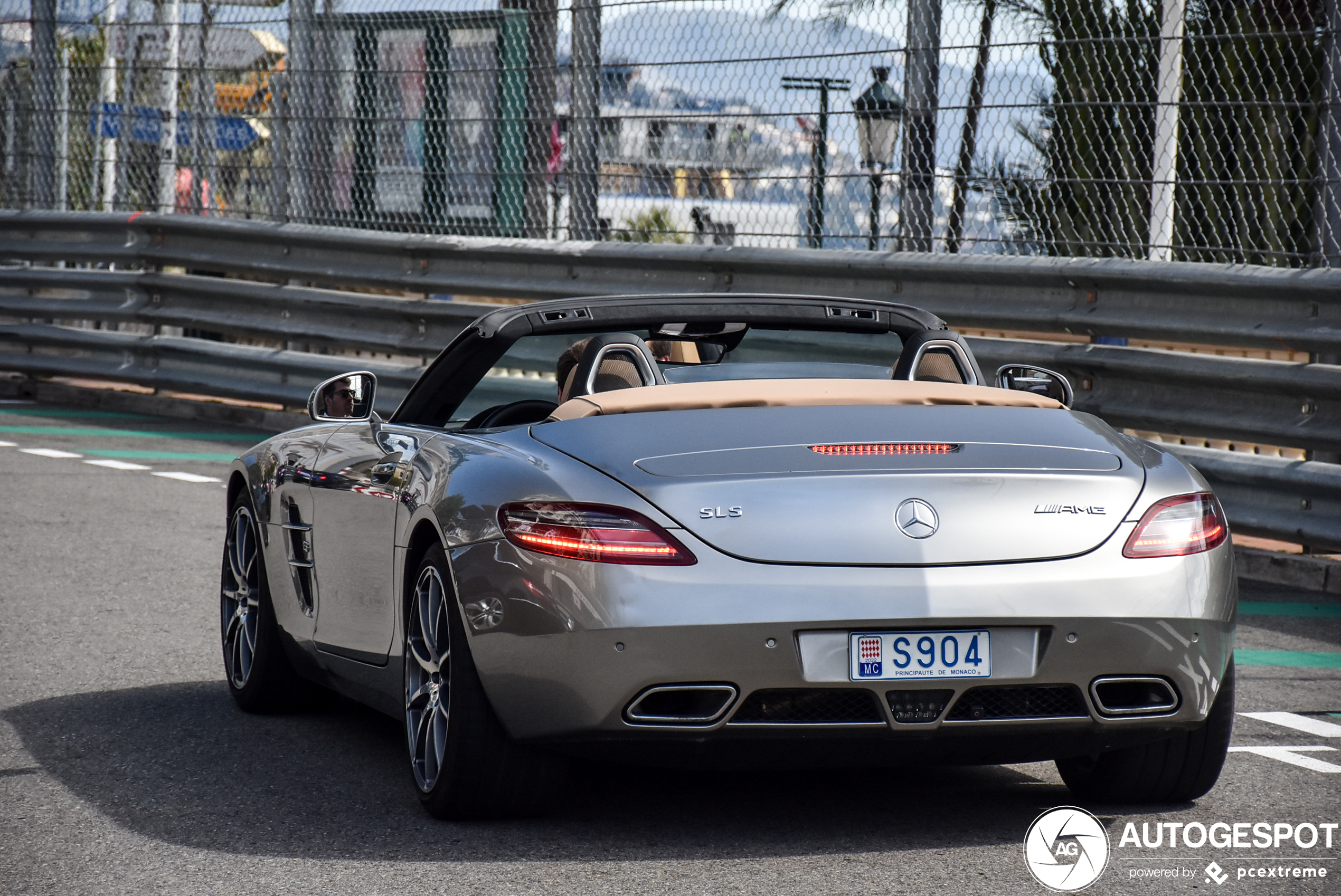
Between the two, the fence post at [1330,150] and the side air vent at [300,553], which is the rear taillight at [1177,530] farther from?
the fence post at [1330,150]

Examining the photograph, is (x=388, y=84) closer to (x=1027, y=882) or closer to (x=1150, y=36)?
(x=1150, y=36)

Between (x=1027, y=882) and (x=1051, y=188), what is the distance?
6.29m

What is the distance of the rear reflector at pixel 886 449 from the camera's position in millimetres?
4148

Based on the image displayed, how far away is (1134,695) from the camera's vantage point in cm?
415

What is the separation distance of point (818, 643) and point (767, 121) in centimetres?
709

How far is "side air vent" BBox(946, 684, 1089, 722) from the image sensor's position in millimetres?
4020

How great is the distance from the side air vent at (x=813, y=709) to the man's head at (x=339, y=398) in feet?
6.54

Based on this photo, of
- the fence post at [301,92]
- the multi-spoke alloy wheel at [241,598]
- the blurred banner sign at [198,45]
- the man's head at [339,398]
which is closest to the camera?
the man's head at [339,398]

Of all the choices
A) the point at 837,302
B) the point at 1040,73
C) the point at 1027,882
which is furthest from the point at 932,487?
the point at 1040,73

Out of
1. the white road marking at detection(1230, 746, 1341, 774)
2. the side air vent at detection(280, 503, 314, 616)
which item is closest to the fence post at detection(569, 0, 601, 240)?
the side air vent at detection(280, 503, 314, 616)

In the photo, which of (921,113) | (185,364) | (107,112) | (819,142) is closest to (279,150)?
(185,364)

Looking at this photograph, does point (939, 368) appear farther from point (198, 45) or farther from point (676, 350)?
point (198, 45)

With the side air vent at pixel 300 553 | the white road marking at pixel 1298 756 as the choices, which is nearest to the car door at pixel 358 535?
the side air vent at pixel 300 553

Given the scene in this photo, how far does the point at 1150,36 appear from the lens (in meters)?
9.39
